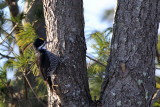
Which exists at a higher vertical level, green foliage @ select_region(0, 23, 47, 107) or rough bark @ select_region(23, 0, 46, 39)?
rough bark @ select_region(23, 0, 46, 39)

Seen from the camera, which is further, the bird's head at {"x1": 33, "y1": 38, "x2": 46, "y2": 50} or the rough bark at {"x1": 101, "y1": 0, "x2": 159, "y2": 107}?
the bird's head at {"x1": 33, "y1": 38, "x2": 46, "y2": 50}

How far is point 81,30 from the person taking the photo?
289cm

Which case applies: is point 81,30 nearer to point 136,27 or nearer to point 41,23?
point 136,27

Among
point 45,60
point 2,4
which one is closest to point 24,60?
point 45,60

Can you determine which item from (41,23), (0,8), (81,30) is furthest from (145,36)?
(0,8)

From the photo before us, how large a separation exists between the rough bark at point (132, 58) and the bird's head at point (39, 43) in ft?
2.41

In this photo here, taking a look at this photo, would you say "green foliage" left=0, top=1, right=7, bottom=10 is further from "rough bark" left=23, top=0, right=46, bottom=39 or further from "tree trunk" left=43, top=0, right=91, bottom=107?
"tree trunk" left=43, top=0, right=91, bottom=107

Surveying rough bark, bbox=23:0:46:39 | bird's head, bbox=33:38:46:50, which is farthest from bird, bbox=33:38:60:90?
rough bark, bbox=23:0:46:39

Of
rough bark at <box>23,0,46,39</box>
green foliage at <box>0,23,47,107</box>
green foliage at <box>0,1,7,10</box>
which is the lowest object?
green foliage at <box>0,23,47,107</box>

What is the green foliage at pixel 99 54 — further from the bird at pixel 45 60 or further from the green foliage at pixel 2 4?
the green foliage at pixel 2 4

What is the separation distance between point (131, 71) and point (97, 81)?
1125mm

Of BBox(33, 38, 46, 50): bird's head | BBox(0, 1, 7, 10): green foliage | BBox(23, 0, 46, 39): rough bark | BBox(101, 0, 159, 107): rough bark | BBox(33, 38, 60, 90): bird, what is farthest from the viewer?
BBox(0, 1, 7, 10): green foliage

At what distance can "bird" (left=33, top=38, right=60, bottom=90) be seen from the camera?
2775 millimetres

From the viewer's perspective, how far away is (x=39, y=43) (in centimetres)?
328
